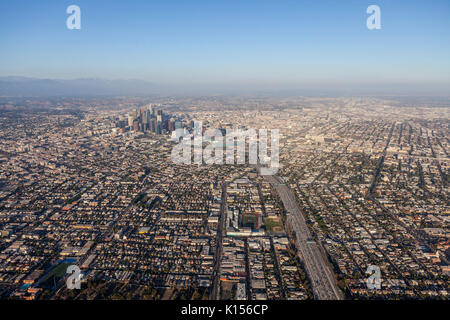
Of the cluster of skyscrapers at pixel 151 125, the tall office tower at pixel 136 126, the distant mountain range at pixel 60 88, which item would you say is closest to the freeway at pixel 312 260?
the cluster of skyscrapers at pixel 151 125

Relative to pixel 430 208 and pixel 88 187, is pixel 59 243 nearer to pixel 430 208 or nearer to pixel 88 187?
pixel 88 187

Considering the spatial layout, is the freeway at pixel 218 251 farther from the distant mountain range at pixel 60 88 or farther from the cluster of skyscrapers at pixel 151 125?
the distant mountain range at pixel 60 88

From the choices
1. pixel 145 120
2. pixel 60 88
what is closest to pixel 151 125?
pixel 145 120

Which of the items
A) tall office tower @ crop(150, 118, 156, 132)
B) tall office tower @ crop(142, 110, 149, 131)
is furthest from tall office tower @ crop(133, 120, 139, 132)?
tall office tower @ crop(150, 118, 156, 132)

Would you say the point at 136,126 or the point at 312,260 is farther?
the point at 136,126

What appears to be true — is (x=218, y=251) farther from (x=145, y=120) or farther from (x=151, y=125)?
(x=145, y=120)
